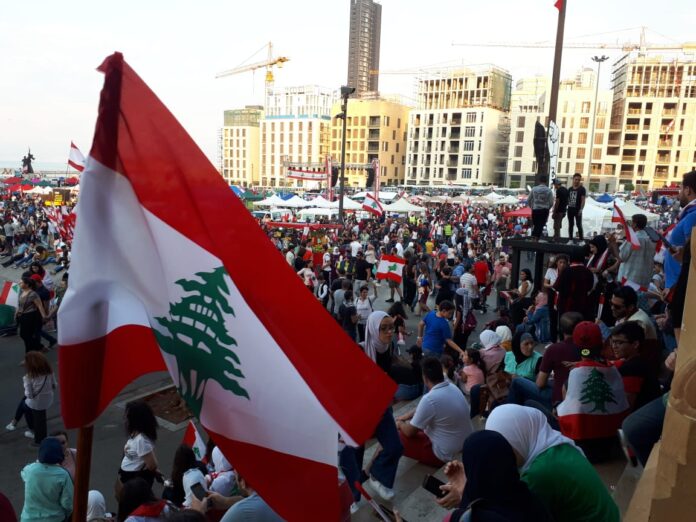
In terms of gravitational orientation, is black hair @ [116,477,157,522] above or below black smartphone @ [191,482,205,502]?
above

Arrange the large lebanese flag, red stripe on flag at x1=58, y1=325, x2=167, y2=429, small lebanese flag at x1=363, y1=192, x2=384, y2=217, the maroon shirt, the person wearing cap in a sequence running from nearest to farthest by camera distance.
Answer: red stripe on flag at x1=58, y1=325, x2=167, y2=429
the large lebanese flag
the person wearing cap
the maroon shirt
small lebanese flag at x1=363, y1=192, x2=384, y2=217

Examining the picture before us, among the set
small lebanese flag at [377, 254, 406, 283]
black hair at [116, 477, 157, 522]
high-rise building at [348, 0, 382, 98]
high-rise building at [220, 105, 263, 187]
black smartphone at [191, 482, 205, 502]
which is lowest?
small lebanese flag at [377, 254, 406, 283]

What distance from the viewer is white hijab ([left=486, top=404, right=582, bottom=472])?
8.54ft

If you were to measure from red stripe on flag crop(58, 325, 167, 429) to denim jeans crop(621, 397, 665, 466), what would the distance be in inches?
119

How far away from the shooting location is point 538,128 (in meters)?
13.6

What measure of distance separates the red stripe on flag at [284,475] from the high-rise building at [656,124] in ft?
309

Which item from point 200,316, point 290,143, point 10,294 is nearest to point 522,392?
point 200,316

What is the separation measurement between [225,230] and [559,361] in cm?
366

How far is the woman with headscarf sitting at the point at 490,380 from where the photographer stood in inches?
200

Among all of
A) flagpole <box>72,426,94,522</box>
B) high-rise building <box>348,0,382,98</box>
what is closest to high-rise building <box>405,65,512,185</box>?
flagpole <box>72,426,94,522</box>

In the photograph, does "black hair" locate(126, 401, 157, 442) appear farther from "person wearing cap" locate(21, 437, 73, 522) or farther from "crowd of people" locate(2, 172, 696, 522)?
"person wearing cap" locate(21, 437, 73, 522)

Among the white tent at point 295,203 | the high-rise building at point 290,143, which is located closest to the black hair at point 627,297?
the white tent at point 295,203

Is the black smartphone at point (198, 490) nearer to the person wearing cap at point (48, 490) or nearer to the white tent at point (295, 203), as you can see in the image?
the person wearing cap at point (48, 490)

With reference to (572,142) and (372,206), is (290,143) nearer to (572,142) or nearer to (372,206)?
(572,142)
